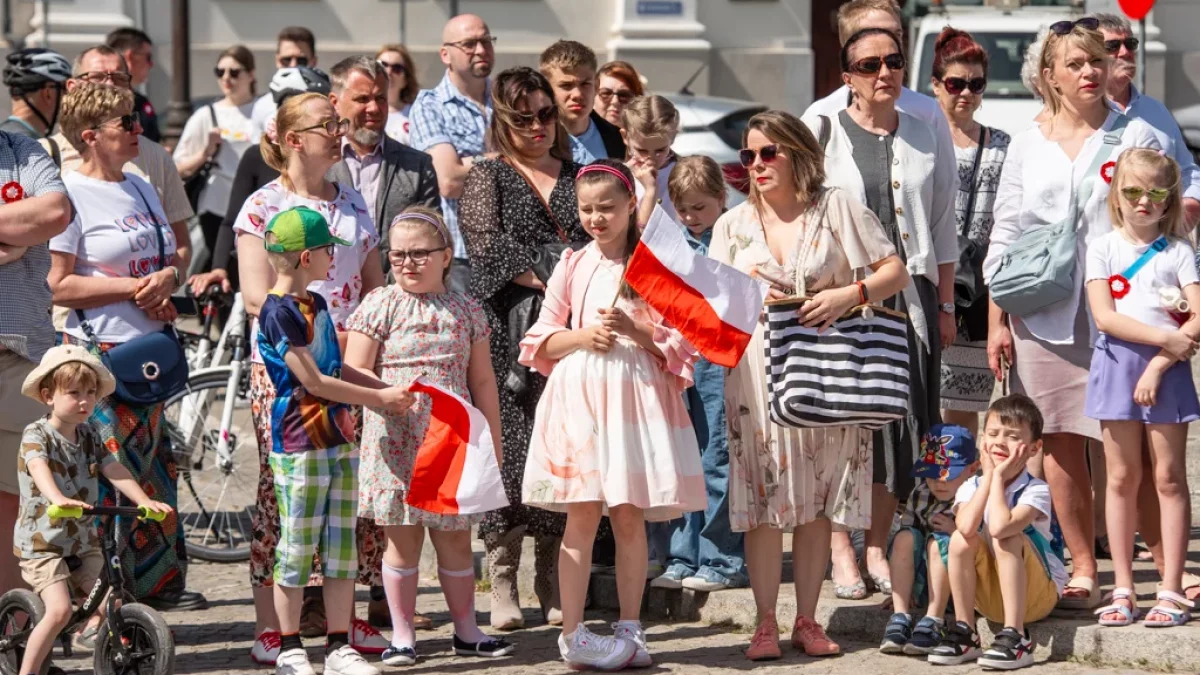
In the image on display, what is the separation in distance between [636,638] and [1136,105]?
2.78 metres

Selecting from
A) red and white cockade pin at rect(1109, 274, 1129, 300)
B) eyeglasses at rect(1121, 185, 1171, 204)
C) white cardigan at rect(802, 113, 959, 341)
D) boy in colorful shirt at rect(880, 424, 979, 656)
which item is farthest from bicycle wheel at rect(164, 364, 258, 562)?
eyeglasses at rect(1121, 185, 1171, 204)

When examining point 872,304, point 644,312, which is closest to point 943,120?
point 872,304

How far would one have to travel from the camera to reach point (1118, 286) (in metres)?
6.54

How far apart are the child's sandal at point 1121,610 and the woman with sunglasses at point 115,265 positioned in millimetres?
3290

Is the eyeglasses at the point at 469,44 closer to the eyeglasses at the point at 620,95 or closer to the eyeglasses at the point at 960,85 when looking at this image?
the eyeglasses at the point at 620,95

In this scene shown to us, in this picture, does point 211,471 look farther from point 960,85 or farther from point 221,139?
point 960,85

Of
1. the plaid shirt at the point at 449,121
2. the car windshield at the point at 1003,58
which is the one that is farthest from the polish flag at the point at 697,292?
the car windshield at the point at 1003,58

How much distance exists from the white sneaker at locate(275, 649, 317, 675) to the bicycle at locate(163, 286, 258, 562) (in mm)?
2379

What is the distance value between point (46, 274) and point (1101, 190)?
3601mm

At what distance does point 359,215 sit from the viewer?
23.1ft

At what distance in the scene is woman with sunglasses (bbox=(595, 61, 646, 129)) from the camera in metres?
8.42

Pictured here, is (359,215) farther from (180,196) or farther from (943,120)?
(943,120)

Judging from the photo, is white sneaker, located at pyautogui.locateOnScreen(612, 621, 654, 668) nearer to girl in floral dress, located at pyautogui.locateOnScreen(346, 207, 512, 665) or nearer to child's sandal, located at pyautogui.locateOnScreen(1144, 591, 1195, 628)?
girl in floral dress, located at pyautogui.locateOnScreen(346, 207, 512, 665)

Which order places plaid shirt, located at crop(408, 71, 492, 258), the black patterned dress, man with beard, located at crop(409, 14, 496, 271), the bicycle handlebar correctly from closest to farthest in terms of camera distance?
the bicycle handlebar
the black patterned dress
man with beard, located at crop(409, 14, 496, 271)
plaid shirt, located at crop(408, 71, 492, 258)
